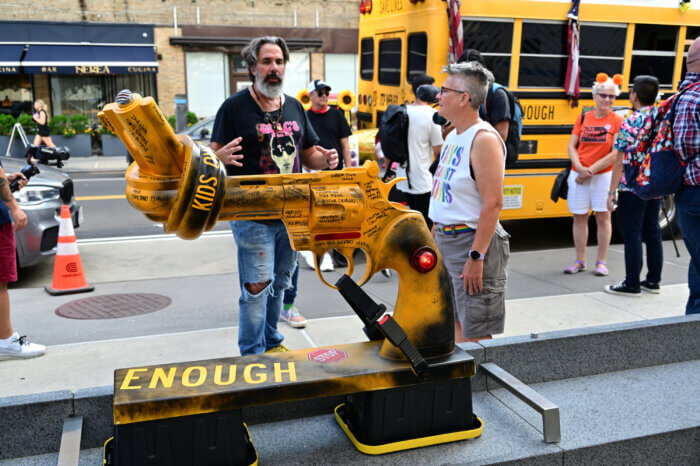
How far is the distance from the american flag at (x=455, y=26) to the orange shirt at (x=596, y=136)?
5.13 ft

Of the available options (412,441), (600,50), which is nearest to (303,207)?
(412,441)

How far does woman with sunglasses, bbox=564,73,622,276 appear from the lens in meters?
6.19

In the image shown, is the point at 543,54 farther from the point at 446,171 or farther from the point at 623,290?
the point at 446,171

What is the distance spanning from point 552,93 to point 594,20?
38.0 inches

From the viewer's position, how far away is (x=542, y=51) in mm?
7336

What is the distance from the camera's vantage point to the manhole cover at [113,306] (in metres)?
5.42

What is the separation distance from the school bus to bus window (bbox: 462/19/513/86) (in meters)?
0.01

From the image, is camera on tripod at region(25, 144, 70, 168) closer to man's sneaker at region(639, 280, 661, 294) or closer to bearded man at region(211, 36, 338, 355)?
bearded man at region(211, 36, 338, 355)

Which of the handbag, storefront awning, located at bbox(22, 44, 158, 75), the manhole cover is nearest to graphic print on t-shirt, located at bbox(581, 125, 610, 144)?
the handbag

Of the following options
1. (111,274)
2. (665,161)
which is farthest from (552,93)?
(111,274)

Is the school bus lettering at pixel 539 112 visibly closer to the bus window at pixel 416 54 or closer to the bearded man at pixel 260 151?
the bus window at pixel 416 54

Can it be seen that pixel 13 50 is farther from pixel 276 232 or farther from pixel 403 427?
pixel 403 427

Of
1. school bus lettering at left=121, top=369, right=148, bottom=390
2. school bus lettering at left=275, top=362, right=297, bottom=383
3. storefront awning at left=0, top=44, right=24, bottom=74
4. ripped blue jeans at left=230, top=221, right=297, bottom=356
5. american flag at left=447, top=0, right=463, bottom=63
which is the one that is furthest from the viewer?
storefront awning at left=0, top=44, right=24, bottom=74

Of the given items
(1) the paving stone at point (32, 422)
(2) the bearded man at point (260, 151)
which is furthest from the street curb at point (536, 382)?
(2) the bearded man at point (260, 151)
